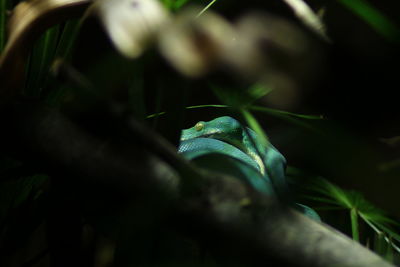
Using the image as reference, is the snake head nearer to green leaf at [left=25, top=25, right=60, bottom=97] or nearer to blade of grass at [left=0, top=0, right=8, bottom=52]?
green leaf at [left=25, top=25, right=60, bottom=97]

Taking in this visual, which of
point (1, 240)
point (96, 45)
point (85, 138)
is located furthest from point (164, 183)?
point (1, 240)

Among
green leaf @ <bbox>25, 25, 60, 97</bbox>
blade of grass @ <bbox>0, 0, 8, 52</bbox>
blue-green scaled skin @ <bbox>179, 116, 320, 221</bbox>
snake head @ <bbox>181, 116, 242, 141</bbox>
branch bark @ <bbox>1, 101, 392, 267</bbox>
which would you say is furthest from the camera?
snake head @ <bbox>181, 116, 242, 141</bbox>

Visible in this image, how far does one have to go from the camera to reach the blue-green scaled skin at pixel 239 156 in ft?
2.74

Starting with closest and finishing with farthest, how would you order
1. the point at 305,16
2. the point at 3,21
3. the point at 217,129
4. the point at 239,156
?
the point at 305,16 < the point at 3,21 < the point at 239,156 < the point at 217,129

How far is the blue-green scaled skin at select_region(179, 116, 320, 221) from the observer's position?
2.74ft

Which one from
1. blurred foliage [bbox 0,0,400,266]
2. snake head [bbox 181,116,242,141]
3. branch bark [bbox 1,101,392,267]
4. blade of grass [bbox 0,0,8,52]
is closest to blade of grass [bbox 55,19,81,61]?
blurred foliage [bbox 0,0,400,266]

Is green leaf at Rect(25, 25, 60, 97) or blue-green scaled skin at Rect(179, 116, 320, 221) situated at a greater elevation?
green leaf at Rect(25, 25, 60, 97)

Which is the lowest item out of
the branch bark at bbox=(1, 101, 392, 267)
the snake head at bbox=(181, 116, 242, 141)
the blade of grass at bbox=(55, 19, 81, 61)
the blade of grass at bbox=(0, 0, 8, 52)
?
the snake head at bbox=(181, 116, 242, 141)

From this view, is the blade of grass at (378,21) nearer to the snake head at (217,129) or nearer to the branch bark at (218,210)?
the branch bark at (218,210)

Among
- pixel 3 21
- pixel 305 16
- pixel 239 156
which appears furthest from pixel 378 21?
pixel 239 156

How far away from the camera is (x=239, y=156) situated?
1874 mm

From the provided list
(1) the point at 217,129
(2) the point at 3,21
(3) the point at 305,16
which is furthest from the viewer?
(1) the point at 217,129

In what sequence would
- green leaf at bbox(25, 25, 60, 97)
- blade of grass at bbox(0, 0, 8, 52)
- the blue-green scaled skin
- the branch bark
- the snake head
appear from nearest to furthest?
the branch bark → the blue-green scaled skin → blade of grass at bbox(0, 0, 8, 52) → green leaf at bbox(25, 25, 60, 97) → the snake head

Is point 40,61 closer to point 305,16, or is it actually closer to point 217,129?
point 305,16
